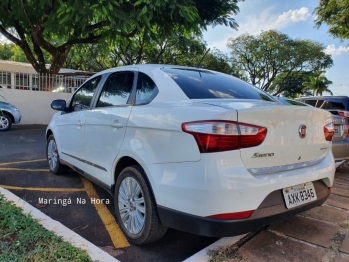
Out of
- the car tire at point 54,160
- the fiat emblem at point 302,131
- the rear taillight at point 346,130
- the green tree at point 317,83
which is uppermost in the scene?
the green tree at point 317,83

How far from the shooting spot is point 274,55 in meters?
28.2

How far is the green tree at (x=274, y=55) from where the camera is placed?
27469mm

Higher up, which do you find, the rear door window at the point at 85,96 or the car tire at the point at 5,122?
the rear door window at the point at 85,96

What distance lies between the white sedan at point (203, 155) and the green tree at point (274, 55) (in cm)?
2762

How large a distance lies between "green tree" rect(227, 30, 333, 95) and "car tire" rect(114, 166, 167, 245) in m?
28.2

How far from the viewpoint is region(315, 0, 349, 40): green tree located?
451 inches

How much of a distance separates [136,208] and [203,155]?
968 mm

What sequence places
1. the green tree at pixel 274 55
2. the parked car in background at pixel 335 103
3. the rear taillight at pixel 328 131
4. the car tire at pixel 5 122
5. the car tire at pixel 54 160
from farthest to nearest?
the green tree at pixel 274 55 < the car tire at pixel 5 122 < the parked car in background at pixel 335 103 < the car tire at pixel 54 160 < the rear taillight at pixel 328 131

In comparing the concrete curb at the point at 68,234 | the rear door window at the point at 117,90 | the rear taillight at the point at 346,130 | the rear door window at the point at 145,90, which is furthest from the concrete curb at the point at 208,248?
the rear taillight at the point at 346,130

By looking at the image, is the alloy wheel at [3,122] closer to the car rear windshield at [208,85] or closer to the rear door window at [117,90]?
the rear door window at [117,90]

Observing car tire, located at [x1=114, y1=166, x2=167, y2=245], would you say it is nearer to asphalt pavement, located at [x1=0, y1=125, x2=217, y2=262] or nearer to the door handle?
asphalt pavement, located at [x1=0, y1=125, x2=217, y2=262]

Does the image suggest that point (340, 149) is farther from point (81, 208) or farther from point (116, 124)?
point (81, 208)

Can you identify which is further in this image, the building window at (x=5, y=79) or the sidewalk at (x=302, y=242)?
the building window at (x=5, y=79)

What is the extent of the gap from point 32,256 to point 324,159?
2552 millimetres
